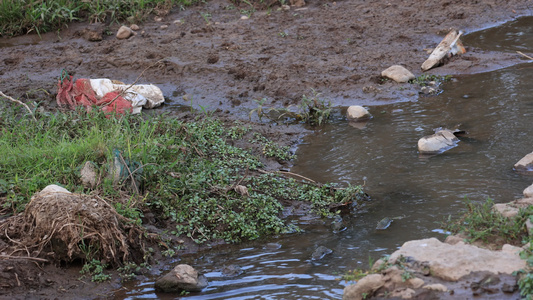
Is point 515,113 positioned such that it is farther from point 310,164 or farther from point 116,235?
point 116,235

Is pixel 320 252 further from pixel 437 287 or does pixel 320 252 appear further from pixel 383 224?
pixel 437 287

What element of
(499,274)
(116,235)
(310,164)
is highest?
(499,274)

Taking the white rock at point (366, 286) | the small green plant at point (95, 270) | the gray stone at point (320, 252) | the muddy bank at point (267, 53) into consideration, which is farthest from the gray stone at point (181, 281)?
the muddy bank at point (267, 53)

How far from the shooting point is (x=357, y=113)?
19.6 ft

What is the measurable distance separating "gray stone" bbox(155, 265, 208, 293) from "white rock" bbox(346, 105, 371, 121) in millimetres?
3110

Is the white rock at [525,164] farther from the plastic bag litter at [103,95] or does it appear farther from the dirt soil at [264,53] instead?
the plastic bag litter at [103,95]

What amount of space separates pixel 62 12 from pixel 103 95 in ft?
10.9

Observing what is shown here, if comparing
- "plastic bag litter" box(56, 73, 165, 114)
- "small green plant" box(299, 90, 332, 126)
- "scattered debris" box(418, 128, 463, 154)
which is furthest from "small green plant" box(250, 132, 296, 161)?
"plastic bag litter" box(56, 73, 165, 114)

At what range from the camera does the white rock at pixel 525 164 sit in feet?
14.6

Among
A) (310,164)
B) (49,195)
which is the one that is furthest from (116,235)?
(310,164)

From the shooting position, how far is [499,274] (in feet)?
9.00

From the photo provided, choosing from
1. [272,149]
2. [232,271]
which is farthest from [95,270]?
[272,149]

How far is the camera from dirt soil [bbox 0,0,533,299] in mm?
6656

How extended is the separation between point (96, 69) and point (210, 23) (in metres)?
2.09
